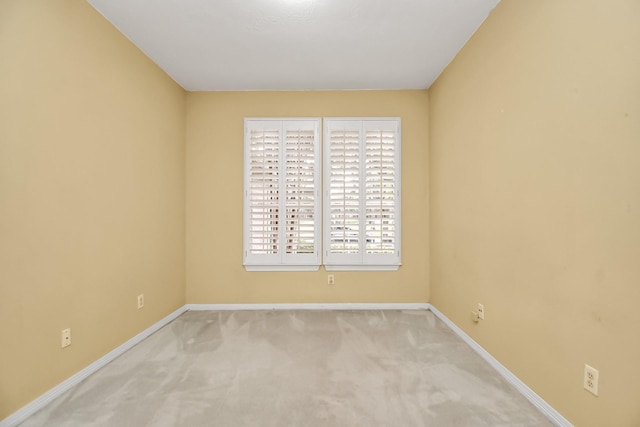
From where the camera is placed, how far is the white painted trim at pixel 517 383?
1.46 metres

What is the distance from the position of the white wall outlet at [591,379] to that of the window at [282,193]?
2.26 metres

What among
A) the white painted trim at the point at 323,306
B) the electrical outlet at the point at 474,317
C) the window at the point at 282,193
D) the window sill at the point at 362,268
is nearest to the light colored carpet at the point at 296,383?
the electrical outlet at the point at 474,317

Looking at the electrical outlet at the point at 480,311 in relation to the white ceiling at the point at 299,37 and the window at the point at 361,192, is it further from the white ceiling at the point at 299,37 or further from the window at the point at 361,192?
the white ceiling at the point at 299,37

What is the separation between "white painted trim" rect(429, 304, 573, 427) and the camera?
1464 mm

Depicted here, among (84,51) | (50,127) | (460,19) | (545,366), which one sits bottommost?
(545,366)

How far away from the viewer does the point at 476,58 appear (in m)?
2.20

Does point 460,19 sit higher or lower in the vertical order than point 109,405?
higher

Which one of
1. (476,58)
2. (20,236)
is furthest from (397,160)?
(20,236)

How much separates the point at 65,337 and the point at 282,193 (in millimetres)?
2069

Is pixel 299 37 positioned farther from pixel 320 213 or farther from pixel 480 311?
pixel 480 311

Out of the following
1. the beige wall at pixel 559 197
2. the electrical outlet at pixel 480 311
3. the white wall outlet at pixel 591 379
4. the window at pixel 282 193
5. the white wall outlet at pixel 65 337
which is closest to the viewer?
the beige wall at pixel 559 197

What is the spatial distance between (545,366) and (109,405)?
246 centimetres

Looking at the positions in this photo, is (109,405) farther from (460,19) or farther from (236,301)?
(460,19)

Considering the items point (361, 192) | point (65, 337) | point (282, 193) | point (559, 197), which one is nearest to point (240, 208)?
point (282, 193)
